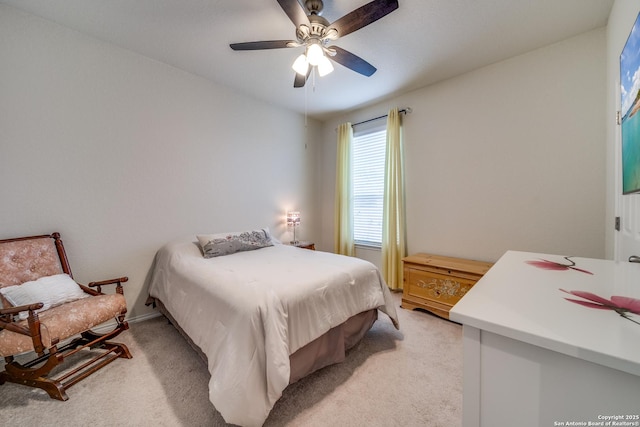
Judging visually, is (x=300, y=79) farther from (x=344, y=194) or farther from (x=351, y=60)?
(x=344, y=194)

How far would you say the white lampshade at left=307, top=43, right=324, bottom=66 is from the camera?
1.71 meters

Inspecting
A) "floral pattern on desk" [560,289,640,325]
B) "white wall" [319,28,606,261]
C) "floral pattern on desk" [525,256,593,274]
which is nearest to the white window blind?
"white wall" [319,28,606,261]

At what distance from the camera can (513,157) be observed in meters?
2.47

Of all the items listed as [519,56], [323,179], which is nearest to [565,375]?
[519,56]

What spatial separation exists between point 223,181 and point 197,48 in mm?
1444

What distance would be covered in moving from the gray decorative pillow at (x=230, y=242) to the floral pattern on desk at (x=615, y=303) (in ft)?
8.36

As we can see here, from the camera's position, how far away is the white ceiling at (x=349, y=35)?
6.07 feet

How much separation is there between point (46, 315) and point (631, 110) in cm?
359

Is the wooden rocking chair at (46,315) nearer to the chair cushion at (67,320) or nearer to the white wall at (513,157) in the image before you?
the chair cushion at (67,320)

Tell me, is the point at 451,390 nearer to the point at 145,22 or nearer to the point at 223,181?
the point at 223,181

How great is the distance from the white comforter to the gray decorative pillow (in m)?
0.13

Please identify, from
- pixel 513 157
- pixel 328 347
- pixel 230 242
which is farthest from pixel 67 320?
pixel 513 157

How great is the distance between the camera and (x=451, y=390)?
157 centimetres

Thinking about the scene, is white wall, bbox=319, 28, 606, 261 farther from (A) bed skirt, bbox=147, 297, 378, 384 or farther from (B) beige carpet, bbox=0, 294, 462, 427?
(A) bed skirt, bbox=147, 297, 378, 384
